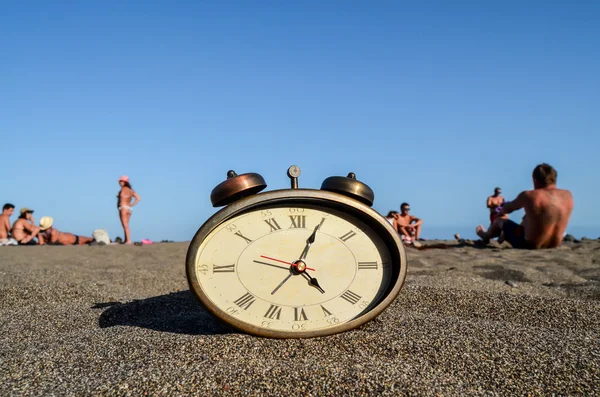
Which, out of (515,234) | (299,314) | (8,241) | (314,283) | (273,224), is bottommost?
(8,241)

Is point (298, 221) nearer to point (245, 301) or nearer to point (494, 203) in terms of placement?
point (245, 301)

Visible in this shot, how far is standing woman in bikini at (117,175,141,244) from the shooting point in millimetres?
10789

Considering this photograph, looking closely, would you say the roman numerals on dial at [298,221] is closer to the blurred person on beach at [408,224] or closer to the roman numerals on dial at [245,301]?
the roman numerals on dial at [245,301]

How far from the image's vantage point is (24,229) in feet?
36.8

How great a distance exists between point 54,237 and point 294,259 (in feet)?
35.1

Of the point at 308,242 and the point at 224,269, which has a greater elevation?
the point at 308,242

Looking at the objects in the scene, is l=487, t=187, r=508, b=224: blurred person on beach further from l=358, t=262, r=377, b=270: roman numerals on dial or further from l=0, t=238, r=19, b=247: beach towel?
l=0, t=238, r=19, b=247: beach towel

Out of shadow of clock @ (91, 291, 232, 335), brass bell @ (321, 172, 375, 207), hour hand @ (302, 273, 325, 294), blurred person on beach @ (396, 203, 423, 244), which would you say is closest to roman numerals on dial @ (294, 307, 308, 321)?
hour hand @ (302, 273, 325, 294)

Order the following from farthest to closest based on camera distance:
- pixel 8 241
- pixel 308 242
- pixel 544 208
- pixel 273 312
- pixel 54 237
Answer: pixel 54 237
pixel 8 241
pixel 544 208
pixel 308 242
pixel 273 312

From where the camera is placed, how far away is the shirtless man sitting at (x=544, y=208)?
21.8ft

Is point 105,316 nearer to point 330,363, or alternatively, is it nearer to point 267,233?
point 267,233

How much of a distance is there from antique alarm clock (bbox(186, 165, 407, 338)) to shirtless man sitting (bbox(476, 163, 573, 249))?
206 inches

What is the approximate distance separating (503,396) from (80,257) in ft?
19.8

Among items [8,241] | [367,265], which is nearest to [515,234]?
[367,265]
